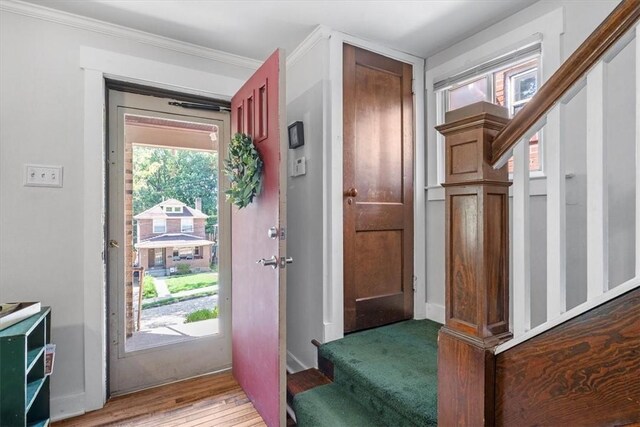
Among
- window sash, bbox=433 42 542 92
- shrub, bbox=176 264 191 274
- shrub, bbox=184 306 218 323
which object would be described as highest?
window sash, bbox=433 42 542 92

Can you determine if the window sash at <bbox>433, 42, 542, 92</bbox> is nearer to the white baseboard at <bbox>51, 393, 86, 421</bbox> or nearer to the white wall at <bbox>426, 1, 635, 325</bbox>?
the white wall at <bbox>426, 1, 635, 325</bbox>

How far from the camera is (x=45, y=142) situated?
1.80 metres

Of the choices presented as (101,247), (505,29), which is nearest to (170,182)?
(101,247)

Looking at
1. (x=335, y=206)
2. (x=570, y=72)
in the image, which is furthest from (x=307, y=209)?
(x=570, y=72)

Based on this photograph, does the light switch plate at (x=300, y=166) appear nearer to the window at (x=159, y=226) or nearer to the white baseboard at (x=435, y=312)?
the window at (x=159, y=226)

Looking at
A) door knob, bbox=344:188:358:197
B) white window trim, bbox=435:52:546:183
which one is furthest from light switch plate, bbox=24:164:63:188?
white window trim, bbox=435:52:546:183

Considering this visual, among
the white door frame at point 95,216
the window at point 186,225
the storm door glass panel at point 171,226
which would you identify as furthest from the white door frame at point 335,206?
the white door frame at point 95,216

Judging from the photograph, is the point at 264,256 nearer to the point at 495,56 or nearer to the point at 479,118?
the point at 479,118

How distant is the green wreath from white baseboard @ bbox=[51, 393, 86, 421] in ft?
4.82

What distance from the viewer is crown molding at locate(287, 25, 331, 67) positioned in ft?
6.44

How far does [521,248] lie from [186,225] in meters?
2.09

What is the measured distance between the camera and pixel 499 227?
0.97 metres

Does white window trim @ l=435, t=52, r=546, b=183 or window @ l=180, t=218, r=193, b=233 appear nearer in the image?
white window trim @ l=435, t=52, r=546, b=183

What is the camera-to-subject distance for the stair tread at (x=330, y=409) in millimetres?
1470
